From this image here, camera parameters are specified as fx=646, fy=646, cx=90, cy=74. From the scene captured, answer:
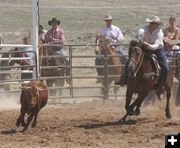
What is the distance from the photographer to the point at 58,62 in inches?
603

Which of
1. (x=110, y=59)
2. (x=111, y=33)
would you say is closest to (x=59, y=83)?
(x=110, y=59)

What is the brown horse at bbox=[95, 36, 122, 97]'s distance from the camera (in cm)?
1527

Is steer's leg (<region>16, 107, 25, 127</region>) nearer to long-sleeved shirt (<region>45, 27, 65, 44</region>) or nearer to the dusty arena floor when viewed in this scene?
the dusty arena floor

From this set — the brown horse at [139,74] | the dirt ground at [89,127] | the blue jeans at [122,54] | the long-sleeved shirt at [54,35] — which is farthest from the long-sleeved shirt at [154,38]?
the long-sleeved shirt at [54,35]

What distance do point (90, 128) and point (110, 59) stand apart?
469cm

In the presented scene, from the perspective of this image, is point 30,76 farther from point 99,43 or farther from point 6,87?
point 99,43

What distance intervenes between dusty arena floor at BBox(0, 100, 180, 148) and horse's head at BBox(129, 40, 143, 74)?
101cm

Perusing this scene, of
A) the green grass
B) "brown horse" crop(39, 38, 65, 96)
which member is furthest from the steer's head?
the green grass

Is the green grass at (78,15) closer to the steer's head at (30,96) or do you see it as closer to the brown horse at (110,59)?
the brown horse at (110,59)

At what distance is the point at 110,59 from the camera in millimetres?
15445

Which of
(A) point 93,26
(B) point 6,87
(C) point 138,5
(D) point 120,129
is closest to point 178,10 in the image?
(C) point 138,5

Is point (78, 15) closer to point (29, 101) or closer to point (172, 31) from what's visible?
point (172, 31)

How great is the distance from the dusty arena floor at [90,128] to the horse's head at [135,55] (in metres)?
1.01

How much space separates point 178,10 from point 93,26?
13.0 meters
